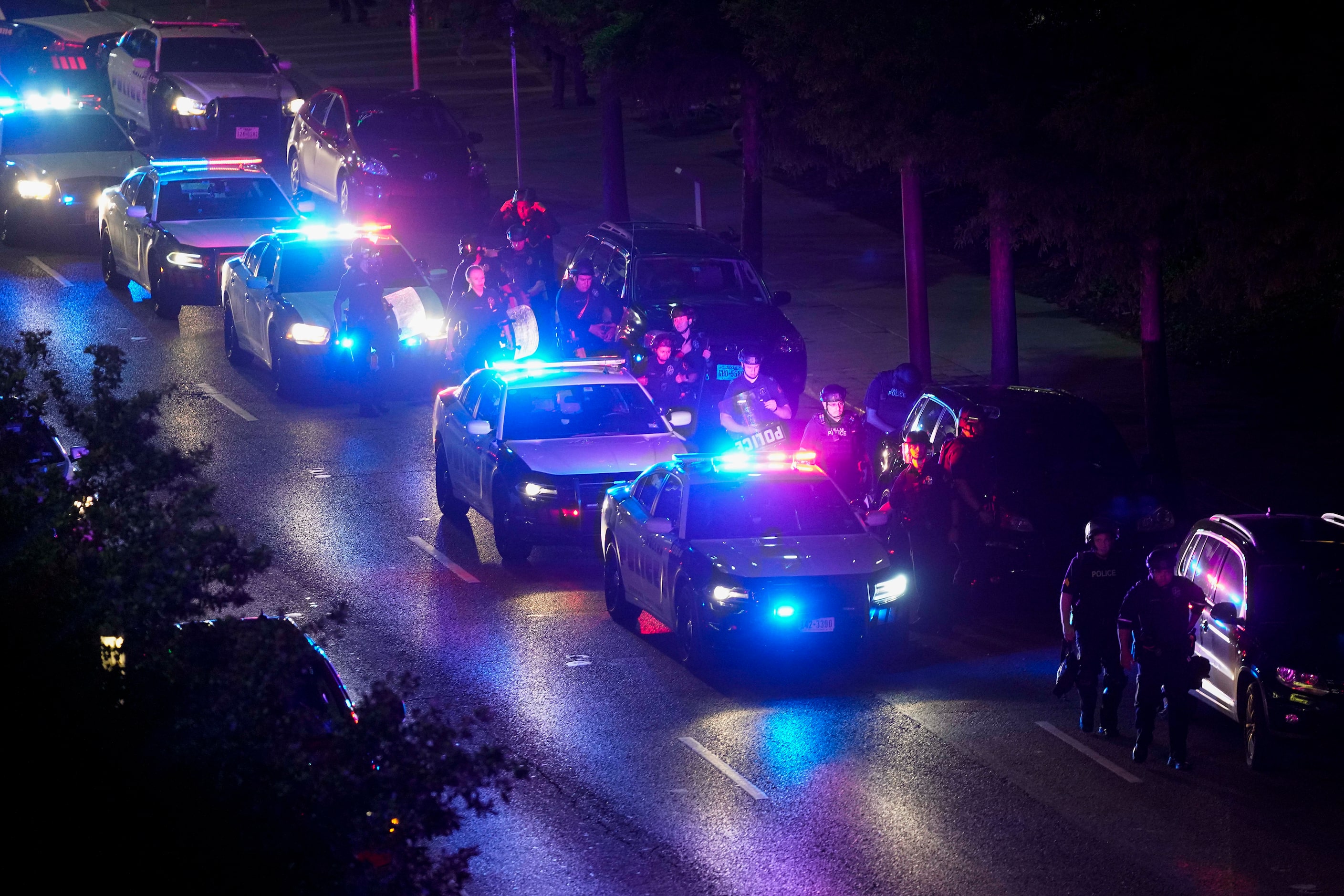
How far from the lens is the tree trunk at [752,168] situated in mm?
28297

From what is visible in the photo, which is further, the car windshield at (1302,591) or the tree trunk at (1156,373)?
the tree trunk at (1156,373)

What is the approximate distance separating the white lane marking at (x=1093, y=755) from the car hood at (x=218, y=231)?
16414mm

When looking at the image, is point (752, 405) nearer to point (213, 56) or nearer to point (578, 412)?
point (578, 412)

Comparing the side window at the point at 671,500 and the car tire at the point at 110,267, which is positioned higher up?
the car tire at the point at 110,267

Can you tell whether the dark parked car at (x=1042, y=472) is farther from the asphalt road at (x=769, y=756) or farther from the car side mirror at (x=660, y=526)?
the car side mirror at (x=660, y=526)

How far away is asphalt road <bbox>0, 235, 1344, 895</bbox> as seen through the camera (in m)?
10.8

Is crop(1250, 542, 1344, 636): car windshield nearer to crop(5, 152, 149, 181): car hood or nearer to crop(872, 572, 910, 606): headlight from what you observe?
crop(872, 572, 910, 606): headlight

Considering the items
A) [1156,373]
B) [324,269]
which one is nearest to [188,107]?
[324,269]

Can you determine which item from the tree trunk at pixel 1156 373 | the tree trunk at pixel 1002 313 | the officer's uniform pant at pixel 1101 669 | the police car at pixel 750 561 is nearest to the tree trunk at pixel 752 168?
the tree trunk at pixel 1002 313

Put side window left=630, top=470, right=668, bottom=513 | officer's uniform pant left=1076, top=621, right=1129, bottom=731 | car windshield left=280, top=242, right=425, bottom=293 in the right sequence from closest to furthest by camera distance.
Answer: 1. officer's uniform pant left=1076, top=621, right=1129, bottom=731
2. side window left=630, top=470, right=668, bottom=513
3. car windshield left=280, top=242, right=425, bottom=293

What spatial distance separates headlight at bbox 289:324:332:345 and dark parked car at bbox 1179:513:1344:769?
12138 mm

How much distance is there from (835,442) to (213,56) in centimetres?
2305

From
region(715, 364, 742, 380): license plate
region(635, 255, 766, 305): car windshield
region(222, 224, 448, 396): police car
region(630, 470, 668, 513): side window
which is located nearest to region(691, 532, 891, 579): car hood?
region(630, 470, 668, 513): side window

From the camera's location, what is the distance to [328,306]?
23.7 m
